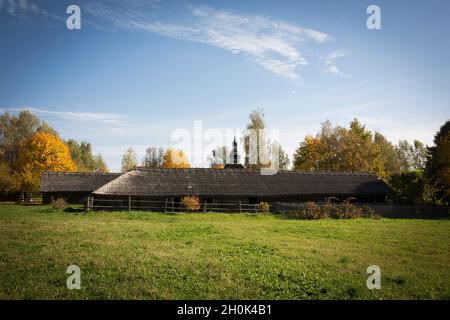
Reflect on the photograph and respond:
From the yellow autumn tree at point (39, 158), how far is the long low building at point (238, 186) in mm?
16280

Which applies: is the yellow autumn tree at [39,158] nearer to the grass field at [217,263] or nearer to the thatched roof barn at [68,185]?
the thatched roof barn at [68,185]

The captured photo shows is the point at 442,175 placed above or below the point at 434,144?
below

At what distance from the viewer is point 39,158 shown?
43219 millimetres

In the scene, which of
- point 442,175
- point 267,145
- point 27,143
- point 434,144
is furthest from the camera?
point 267,145

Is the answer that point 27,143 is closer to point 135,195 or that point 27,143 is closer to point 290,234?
point 135,195

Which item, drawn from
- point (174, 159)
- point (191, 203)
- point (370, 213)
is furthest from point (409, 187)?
point (174, 159)

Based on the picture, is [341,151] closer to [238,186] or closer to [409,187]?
[409,187]

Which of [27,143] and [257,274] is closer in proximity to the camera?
[257,274]

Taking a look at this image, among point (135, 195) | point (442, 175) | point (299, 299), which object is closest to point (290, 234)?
point (299, 299)

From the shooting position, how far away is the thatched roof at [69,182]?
36656mm

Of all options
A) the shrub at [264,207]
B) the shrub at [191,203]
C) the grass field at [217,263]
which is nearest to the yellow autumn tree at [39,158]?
the shrub at [191,203]

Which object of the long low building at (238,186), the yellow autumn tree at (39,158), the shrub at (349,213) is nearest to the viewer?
the shrub at (349,213)
